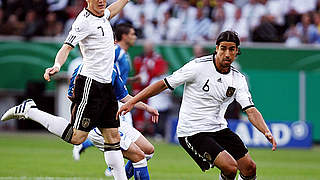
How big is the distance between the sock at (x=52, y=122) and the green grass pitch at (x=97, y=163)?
2358 millimetres

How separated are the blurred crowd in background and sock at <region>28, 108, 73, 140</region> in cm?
1307

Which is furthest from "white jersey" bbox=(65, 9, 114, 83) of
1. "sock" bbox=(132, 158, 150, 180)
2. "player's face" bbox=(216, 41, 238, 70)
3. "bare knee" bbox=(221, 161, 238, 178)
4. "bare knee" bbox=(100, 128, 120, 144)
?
"bare knee" bbox=(221, 161, 238, 178)

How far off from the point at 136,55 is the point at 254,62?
3664 mm

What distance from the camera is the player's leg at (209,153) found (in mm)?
8828

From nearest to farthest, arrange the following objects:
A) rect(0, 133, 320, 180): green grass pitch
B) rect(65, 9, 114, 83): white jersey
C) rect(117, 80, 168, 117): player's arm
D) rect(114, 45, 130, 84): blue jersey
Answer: rect(117, 80, 168, 117): player's arm
rect(65, 9, 114, 83): white jersey
rect(114, 45, 130, 84): blue jersey
rect(0, 133, 320, 180): green grass pitch

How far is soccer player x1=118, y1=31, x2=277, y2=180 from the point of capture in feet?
29.5

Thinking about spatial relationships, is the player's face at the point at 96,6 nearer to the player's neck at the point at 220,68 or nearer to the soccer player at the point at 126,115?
the soccer player at the point at 126,115

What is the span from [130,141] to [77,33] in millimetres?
1786

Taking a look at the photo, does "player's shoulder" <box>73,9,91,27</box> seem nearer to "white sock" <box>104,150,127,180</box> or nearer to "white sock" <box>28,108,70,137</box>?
"white sock" <box>28,108,70,137</box>

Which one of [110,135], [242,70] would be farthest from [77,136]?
[242,70]

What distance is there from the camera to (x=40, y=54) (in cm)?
2283

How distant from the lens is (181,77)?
354 inches

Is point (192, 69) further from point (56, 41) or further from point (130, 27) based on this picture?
point (56, 41)

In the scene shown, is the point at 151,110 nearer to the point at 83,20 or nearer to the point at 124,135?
the point at 124,135
